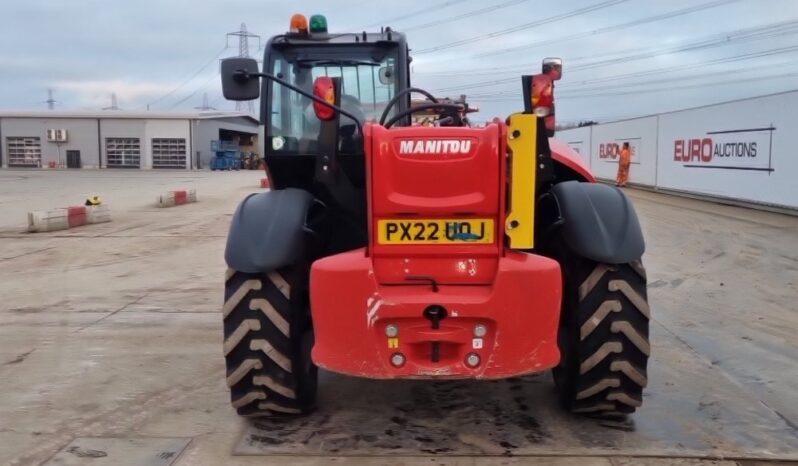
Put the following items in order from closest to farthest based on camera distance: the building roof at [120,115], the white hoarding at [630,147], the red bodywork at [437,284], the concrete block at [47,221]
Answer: the red bodywork at [437,284] → the concrete block at [47,221] → the white hoarding at [630,147] → the building roof at [120,115]

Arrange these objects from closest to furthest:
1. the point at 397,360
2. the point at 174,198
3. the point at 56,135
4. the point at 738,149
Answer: the point at 397,360 < the point at 738,149 < the point at 174,198 < the point at 56,135

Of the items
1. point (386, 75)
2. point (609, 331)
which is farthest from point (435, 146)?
point (386, 75)

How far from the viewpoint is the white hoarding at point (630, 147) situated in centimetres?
2519

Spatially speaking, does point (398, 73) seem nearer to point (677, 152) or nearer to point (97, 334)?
point (97, 334)

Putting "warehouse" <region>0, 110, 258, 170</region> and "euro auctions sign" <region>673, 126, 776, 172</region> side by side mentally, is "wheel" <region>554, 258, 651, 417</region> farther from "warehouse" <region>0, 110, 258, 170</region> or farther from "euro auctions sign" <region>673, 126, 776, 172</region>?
"warehouse" <region>0, 110, 258, 170</region>

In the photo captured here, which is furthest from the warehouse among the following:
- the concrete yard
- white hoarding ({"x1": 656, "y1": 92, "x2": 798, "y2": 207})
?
the concrete yard

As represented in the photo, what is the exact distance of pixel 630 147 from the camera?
2747cm

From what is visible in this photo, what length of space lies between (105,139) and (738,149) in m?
55.8

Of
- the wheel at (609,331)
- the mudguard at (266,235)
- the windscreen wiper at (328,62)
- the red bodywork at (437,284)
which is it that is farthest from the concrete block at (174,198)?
the wheel at (609,331)

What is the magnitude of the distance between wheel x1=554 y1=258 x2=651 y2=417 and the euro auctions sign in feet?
48.0

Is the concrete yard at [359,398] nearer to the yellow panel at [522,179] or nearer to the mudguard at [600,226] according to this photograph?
the mudguard at [600,226]

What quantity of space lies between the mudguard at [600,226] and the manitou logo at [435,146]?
2.66 feet

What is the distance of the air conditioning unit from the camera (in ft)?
203

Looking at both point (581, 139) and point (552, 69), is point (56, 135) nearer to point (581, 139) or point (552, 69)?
point (581, 139)
